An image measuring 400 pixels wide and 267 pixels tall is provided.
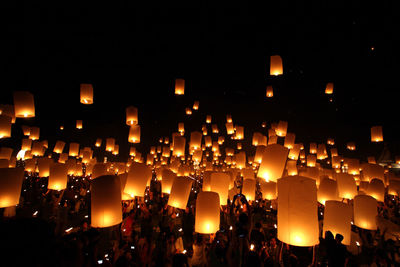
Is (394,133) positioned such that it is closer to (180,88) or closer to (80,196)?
(180,88)

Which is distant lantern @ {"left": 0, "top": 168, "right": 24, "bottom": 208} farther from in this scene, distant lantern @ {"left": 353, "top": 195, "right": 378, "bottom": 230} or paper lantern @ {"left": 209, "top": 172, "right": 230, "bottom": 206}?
distant lantern @ {"left": 353, "top": 195, "right": 378, "bottom": 230}

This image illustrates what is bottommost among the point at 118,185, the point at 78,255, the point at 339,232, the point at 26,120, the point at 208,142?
the point at 339,232

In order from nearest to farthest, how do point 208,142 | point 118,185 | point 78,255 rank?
1. point 78,255
2. point 118,185
3. point 208,142

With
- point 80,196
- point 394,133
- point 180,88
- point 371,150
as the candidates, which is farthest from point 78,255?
point 371,150

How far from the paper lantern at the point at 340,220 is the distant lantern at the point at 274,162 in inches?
49.3

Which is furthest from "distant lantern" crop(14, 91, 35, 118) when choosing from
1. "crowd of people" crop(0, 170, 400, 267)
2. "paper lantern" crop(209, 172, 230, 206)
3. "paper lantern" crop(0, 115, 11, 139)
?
"paper lantern" crop(209, 172, 230, 206)

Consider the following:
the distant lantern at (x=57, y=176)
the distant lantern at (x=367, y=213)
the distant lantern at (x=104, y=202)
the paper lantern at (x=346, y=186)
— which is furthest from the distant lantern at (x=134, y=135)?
the distant lantern at (x=367, y=213)

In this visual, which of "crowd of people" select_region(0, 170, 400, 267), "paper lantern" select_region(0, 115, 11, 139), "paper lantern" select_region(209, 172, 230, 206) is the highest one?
"paper lantern" select_region(0, 115, 11, 139)

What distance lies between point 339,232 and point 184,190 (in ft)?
10.9

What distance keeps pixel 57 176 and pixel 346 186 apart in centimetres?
830

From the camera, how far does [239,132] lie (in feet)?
41.2

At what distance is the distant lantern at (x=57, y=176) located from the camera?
239 inches

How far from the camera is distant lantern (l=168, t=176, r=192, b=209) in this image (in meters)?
5.38

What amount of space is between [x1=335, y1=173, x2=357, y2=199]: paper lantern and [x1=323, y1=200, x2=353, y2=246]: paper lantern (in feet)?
8.59
